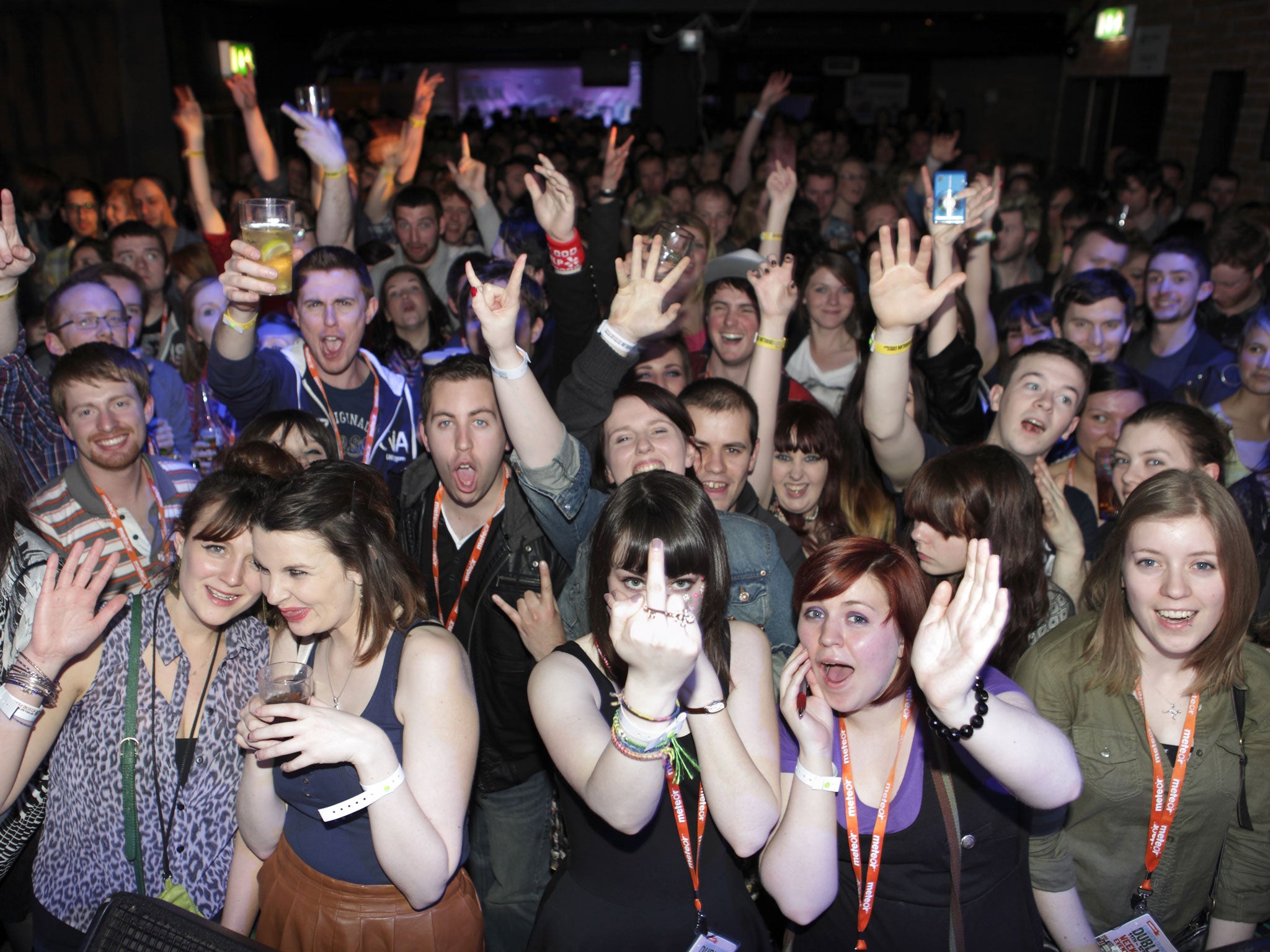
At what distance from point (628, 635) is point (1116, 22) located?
41.3 ft

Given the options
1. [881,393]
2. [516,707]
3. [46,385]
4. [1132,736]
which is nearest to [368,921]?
[516,707]

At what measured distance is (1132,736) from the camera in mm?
2012

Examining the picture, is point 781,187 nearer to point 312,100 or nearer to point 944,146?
point 312,100

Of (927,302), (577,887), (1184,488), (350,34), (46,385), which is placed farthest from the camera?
(350,34)

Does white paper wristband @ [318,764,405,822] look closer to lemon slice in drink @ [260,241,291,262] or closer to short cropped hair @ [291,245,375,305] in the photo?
lemon slice in drink @ [260,241,291,262]

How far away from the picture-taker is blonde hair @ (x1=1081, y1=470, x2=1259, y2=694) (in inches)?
77.7

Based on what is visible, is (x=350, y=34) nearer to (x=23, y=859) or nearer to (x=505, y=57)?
(x=505, y=57)

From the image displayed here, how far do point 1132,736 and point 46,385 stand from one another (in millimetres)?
3399

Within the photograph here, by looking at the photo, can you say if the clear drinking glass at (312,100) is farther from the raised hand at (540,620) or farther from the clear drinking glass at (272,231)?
the raised hand at (540,620)

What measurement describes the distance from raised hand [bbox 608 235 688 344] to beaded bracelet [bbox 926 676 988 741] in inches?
51.0

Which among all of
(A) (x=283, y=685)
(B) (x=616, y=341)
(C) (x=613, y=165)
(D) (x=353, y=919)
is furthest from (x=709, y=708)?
(C) (x=613, y=165)

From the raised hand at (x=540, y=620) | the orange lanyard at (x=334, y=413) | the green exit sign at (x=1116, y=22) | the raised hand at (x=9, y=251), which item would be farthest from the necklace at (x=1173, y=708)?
the green exit sign at (x=1116, y=22)

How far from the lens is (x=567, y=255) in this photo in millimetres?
3227

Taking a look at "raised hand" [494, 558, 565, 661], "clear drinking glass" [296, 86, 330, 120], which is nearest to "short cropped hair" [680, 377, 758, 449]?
"raised hand" [494, 558, 565, 661]
